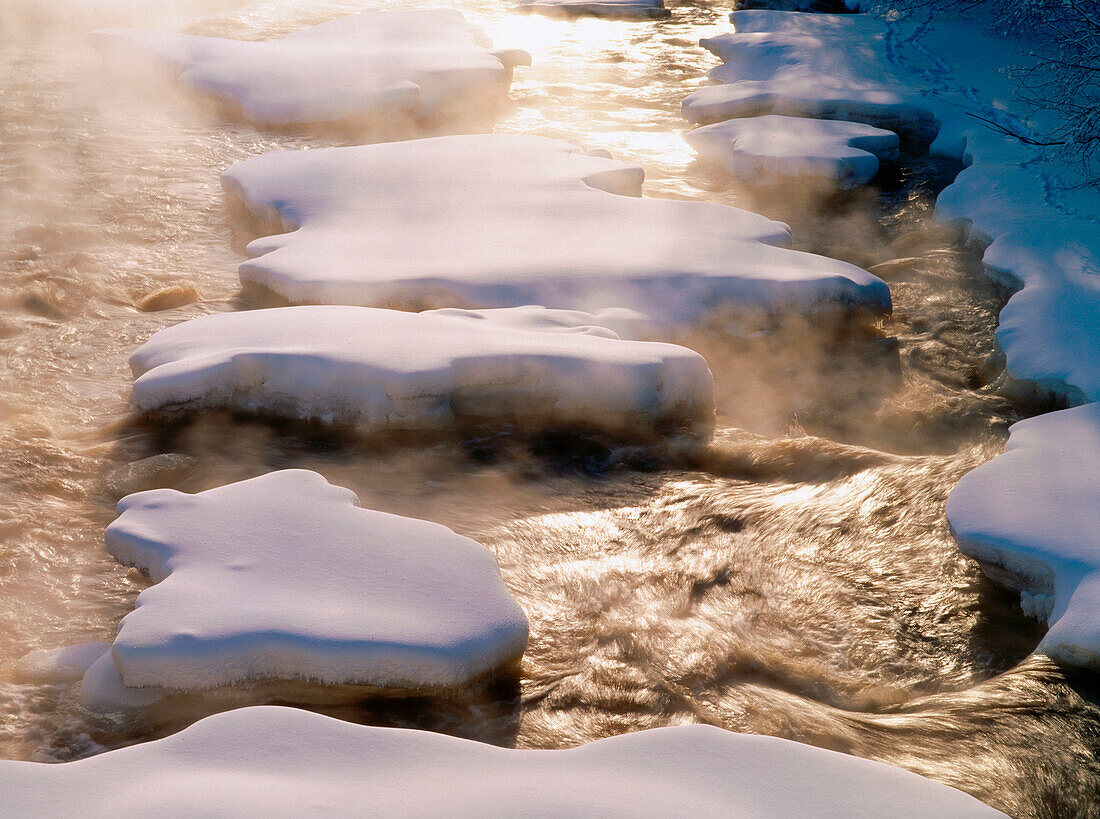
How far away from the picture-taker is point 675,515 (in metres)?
3.10

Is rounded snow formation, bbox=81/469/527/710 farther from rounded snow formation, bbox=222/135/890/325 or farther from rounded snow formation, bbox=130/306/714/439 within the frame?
rounded snow formation, bbox=222/135/890/325

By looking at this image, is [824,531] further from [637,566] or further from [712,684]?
[712,684]

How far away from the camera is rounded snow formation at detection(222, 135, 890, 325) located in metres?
4.09

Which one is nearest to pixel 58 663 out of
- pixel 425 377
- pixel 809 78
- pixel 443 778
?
pixel 443 778

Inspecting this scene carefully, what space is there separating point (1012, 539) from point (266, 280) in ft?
10.6

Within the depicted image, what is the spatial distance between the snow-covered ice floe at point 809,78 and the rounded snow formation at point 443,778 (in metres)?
6.00

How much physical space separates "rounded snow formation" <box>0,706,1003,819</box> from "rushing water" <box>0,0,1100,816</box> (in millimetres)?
354

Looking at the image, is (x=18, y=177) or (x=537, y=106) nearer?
(x=18, y=177)

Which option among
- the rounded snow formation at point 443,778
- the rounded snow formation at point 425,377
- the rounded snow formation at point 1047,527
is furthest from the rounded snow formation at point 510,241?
the rounded snow formation at point 443,778

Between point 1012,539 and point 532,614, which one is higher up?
point 1012,539

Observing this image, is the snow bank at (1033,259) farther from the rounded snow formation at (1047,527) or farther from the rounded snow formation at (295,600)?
the rounded snow formation at (295,600)

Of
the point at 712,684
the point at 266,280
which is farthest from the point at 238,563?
the point at 266,280

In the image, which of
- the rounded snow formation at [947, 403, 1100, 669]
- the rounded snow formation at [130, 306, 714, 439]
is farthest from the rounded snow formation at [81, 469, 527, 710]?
the rounded snow formation at [947, 403, 1100, 669]

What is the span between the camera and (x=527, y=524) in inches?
120
